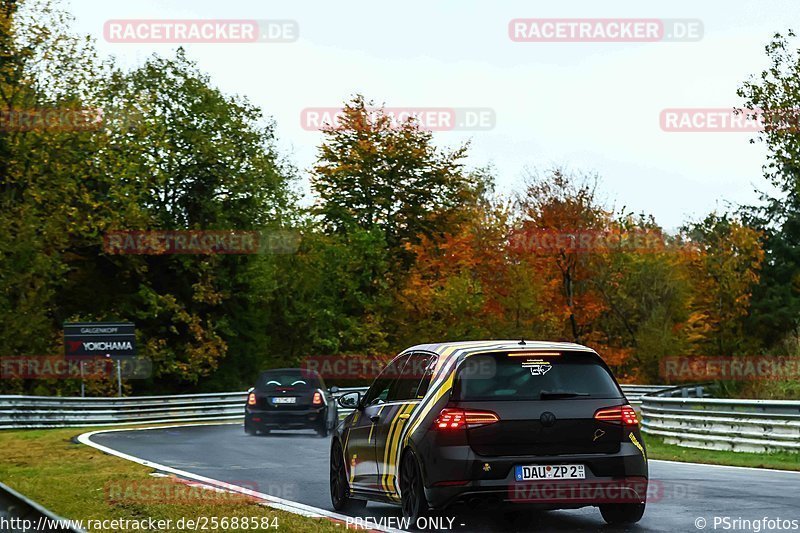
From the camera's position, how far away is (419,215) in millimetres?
64625

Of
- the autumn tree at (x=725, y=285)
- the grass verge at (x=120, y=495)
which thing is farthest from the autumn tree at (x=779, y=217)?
the grass verge at (x=120, y=495)

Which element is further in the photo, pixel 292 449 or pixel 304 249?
pixel 304 249

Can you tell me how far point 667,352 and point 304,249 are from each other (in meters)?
21.5

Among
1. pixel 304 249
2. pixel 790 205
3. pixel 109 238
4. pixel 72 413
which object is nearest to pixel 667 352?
pixel 790 205

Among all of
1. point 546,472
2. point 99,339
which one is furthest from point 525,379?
point 99,339

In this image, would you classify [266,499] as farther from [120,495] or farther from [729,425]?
[729,425]

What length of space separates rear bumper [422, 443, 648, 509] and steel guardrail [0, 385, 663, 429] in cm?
2333

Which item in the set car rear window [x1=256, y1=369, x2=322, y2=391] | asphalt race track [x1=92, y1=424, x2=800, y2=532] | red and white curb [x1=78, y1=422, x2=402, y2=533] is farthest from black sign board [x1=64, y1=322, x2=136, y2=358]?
red and white curb [x1=78, y1=422, x2=402, y2=533]

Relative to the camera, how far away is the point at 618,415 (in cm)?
1019

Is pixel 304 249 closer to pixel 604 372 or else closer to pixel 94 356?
pixel 94 356

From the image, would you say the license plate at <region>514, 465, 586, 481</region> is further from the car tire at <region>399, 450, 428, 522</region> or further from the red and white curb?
the red and white curb

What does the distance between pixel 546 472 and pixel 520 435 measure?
349 millimetres

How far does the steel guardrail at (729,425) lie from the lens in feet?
68.4

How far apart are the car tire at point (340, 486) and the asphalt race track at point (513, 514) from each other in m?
0.17
